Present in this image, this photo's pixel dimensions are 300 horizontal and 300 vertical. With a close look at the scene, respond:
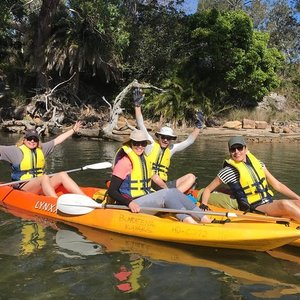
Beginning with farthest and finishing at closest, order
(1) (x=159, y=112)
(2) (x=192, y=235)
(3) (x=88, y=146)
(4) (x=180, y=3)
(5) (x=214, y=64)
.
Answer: (4) (x=180, y=3)
(5) (x=214, y=64)
(1) (x=159, y=112)
(3) (x=88, y=146)
(2) (x=192, y=235)

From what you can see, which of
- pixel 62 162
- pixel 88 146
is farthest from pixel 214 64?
pixel 62 162

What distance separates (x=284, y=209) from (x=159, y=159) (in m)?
2.10

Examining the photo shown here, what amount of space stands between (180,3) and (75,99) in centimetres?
704

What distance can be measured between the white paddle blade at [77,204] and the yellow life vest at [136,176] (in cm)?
51

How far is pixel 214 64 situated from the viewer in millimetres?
20781

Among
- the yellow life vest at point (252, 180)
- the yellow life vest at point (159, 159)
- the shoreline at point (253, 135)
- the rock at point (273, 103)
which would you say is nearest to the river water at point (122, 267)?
the yellow life vest at point (252, 180)

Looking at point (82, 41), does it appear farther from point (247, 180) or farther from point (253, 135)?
point (247, 180)

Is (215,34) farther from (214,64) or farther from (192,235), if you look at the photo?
(192,235)

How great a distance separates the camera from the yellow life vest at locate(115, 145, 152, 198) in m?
5.30

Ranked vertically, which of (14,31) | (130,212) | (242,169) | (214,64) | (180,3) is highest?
(180,3)

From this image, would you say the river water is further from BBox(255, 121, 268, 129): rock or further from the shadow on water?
BBox(255, 121, 268, 129): rock

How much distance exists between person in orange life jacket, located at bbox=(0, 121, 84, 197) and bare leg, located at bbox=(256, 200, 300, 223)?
8.59 feet

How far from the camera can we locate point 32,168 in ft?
21.7

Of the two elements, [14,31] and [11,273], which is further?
[14,31]
